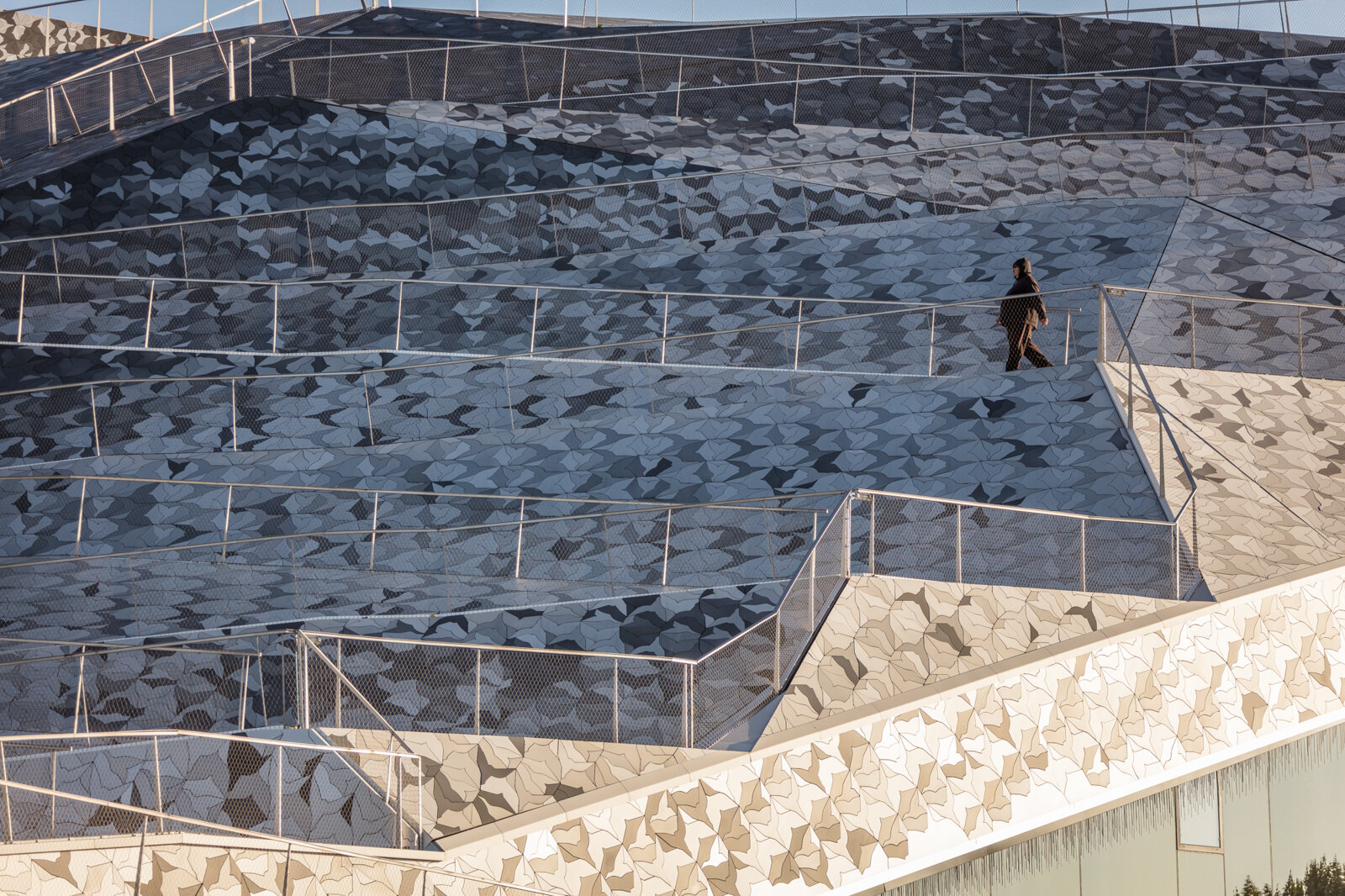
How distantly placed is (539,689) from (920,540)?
107 inches

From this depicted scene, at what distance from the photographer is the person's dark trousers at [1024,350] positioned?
38.9ft

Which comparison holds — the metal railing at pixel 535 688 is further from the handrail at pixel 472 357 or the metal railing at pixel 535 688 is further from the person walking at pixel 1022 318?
the handrail at pixel 472 357

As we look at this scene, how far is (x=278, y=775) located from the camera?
6418mm

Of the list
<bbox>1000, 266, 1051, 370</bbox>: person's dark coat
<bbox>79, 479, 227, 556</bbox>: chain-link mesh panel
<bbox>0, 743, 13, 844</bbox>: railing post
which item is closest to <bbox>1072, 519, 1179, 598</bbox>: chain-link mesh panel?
<bbox>1000, 266, 1051, 370</bbox>: person's dark coat

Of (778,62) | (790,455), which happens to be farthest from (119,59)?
(790,455)

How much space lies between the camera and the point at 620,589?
10195 millimetres

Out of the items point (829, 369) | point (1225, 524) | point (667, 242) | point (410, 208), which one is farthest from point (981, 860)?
point (410, 208)

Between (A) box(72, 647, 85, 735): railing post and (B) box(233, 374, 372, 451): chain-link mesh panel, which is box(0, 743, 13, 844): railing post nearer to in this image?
(A) box(72, 647, 85, 735): railing post

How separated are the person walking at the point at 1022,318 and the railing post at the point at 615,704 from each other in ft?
18.9

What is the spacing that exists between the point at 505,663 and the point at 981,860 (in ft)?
13.0

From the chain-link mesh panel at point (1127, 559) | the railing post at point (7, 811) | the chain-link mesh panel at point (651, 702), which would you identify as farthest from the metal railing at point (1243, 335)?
the railing post at point (7, 811)

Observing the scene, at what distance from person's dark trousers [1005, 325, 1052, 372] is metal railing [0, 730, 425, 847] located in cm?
684

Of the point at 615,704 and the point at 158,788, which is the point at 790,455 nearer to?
the point at 615,704

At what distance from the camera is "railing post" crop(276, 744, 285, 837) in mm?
6410
